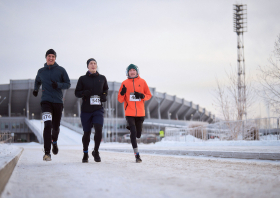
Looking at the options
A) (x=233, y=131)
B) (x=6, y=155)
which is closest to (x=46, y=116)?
(x=6, y=155)

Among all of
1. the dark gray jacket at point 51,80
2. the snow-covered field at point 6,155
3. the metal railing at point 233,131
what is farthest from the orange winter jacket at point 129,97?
the metal railing at point 233,131

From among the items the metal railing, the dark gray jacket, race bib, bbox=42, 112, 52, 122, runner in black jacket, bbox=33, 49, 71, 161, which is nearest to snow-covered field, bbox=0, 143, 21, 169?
runner in black jacket, bbox=33, 49, 71, 161

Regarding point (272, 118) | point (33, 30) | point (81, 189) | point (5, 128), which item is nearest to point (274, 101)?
point (272, 118)

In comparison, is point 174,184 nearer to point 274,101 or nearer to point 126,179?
point 126,179

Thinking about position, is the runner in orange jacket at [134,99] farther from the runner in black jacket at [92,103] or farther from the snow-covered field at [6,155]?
the snow-covered field at [6,155]

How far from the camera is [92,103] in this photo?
5117mm

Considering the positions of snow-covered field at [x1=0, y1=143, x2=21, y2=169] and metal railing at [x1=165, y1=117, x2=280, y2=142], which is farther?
metal railing at [x1=165, y1=117, x2=280, y2=142]

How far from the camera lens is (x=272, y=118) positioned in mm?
11977

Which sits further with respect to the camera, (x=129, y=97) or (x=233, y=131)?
(x=233, y=131)

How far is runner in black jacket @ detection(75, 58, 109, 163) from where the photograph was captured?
507cm

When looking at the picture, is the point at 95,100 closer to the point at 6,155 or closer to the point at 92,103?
the point at 92,103

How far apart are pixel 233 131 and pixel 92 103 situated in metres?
12.9

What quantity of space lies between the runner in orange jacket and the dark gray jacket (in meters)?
1.09

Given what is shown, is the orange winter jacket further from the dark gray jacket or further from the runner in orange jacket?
the dark gray jacket
